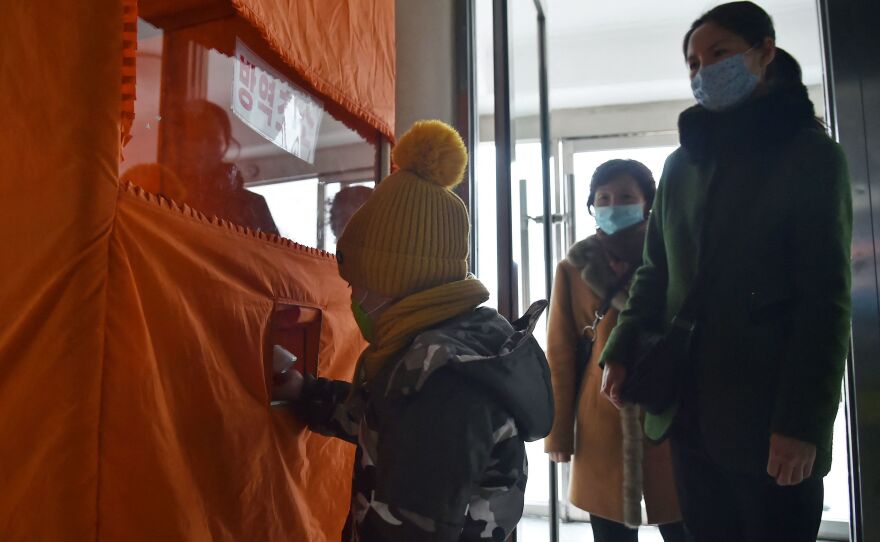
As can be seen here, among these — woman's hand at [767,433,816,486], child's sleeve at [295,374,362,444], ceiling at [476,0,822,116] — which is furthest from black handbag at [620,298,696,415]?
ceiling at [476,0,822,116]

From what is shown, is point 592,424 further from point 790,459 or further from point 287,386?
point 287,386

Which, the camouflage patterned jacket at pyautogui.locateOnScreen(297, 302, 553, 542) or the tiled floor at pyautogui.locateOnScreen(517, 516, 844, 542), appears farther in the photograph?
the tiled floor at pyautogui.locateOnScreen(517, 516, 844, 542)

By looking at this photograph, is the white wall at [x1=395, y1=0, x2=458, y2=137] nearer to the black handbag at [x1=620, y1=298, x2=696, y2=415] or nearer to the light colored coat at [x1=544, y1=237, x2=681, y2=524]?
the light colored coat at [x1=544, y1=237, x2=681, y2=524]

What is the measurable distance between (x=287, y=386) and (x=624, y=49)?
94.3 inches

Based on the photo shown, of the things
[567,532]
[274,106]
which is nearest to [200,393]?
[274,106]

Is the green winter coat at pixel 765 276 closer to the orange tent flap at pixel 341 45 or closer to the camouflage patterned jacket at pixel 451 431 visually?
the camouflage patterned jacket at pixel 451 431

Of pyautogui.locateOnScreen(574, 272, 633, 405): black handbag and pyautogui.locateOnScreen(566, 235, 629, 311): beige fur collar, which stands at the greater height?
pyautogui.locateOnScreen(566, 235, 629, 311): beige fur collar

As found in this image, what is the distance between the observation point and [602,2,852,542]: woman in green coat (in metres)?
0.78

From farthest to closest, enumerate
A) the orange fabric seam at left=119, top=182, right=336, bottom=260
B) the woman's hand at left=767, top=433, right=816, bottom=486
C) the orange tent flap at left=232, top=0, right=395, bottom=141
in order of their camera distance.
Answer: the orange tent flap at left=232, top=0, right=395, bottom=141
the woman's hand at left=767, top=433, right=816, bottom=486
the orange fabric seam at left=119, top=182, right=336, bottom=260

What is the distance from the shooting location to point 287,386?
0.90m

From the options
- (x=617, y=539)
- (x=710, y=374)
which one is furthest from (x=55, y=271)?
(x=617, y=539)

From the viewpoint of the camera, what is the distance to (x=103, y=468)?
1.83 feet

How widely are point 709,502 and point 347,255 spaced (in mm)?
660

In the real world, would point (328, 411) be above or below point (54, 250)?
below
